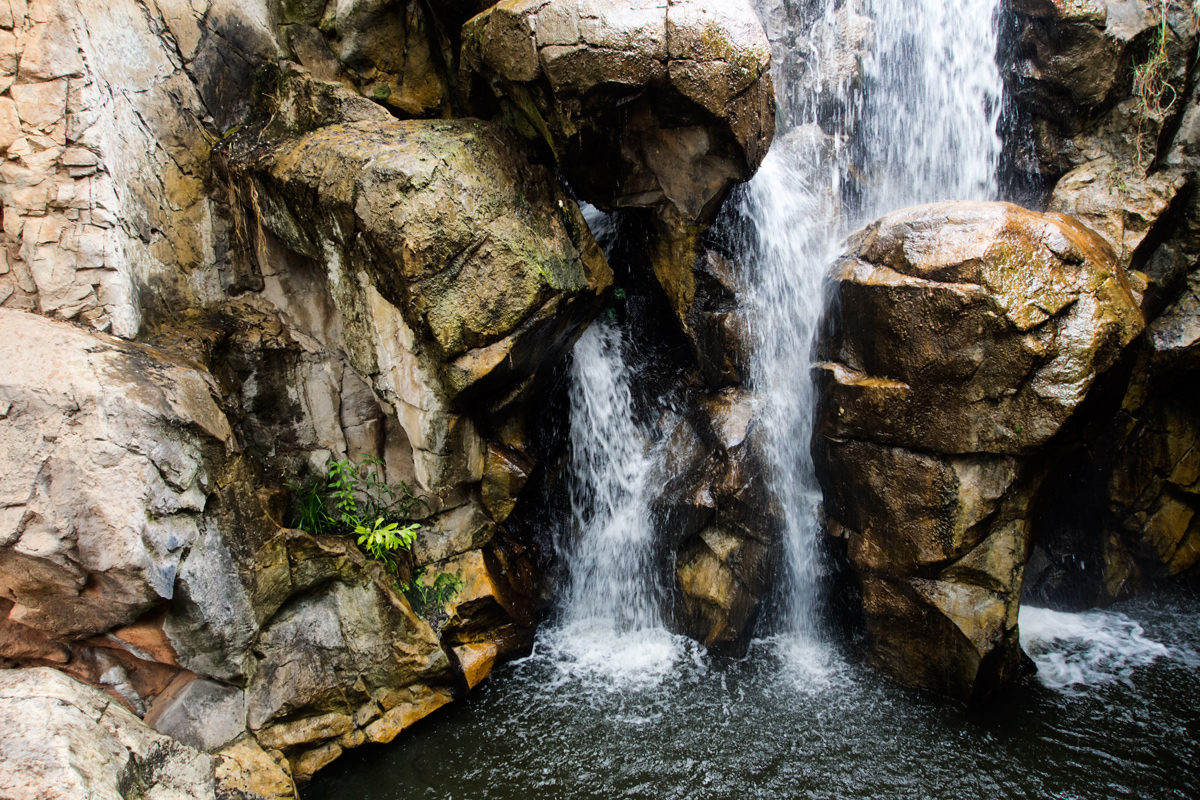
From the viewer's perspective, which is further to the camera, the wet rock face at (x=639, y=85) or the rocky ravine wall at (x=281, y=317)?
the wet rock face at (x=639, y=85)

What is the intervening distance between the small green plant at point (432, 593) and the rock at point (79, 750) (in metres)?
1.76

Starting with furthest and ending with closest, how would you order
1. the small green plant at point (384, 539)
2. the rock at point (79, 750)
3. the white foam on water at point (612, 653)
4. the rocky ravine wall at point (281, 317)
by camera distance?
the white foam on water at point (612, 653) → the small green plant at point (384, 539) → the rocky ravine wall at point (281, 317) → the rock at point (79, 750)

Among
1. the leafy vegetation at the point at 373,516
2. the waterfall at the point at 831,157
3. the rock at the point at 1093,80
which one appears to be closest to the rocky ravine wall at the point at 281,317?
the leafy vegetation at the point at 373,516

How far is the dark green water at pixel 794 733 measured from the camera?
185 inches

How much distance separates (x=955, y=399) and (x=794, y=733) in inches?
Result: 115

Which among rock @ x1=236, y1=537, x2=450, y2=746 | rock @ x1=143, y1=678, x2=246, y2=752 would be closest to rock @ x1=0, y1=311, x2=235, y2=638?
rock @ x1=143, y1=678, x2=246, y2=752

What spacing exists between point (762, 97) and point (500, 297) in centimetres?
268

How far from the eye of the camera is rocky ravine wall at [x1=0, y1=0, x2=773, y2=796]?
163 inches

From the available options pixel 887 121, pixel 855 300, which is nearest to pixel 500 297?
pixel 855 300

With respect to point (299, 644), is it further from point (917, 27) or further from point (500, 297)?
point (917, 27)

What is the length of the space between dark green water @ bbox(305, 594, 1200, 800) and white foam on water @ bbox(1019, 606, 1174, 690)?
0.02 meters

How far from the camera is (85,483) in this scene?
4012 millimetres

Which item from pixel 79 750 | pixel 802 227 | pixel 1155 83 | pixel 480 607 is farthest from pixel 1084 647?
pixel 79 750

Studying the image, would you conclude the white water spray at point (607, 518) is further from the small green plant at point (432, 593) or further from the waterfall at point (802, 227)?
the small green plant at point (432, 593)
